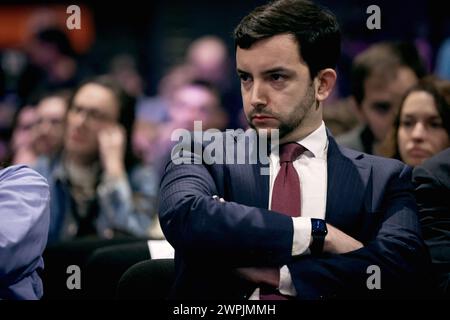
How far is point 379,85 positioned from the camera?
16.8ft

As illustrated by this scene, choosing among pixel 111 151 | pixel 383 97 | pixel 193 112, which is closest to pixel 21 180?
pixel 383 97

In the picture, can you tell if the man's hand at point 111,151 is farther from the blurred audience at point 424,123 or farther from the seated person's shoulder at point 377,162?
the seated person's shoulder at point 377,162

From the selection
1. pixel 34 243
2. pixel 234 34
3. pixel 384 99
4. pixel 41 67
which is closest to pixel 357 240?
pixel 234 34

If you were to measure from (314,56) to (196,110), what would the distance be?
4.01m

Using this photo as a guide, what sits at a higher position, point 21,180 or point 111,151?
point 21,180

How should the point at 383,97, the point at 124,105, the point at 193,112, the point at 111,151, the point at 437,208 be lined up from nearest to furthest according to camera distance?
the point at 437,208 → the point at 383,97 → the point at 111,151 → the point at 124,105 → the point at 193,112

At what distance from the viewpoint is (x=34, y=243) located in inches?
127

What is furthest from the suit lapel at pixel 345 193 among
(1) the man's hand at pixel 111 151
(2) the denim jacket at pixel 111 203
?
(1) the man's hand at pixel 111 151

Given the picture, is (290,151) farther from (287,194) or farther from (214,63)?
(214,63)

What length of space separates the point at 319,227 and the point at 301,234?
0.06 meters

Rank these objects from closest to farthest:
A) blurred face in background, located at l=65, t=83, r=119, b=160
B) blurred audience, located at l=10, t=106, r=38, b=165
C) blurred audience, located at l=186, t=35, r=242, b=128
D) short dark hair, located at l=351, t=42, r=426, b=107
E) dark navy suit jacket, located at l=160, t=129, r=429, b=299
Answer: dark navy suit jacket, located at l=160, t=129, r=429, b=299 < short dark hair, located at l=351, t=42, r=426, b=107 < blurred face in background, located at l=65, t=83, r=119, b=160 < blurred audience, located at l=10, t=106, r=38, b=165 < blurred audience, located at l=186, t=35, r=242, b=128

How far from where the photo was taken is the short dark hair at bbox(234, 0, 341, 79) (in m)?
Result: 3.11

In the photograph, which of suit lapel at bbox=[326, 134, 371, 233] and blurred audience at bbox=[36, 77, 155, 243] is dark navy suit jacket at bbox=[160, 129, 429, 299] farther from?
blurred audience at bbox=[36, 77, 155, 243]

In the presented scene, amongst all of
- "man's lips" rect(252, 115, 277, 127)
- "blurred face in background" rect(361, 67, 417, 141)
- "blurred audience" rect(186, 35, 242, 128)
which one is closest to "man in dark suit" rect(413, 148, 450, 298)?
"man's lips" rect(252, 115, 277, 127)
